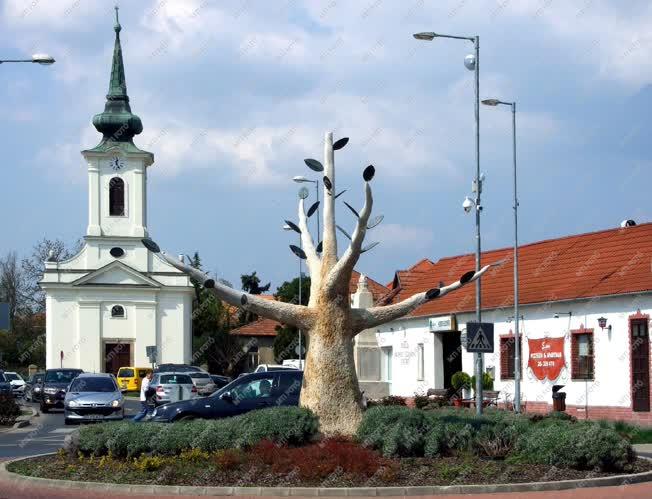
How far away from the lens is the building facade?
34312 mm

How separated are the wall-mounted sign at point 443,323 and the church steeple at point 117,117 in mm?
40148

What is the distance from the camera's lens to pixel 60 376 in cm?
4909

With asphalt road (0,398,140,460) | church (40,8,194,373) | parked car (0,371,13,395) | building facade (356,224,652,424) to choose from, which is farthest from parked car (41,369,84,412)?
church (40,8,194,373)

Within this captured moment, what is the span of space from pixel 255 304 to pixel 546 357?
20991 millimetres

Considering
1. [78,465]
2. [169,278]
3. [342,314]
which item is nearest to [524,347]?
[342,314]

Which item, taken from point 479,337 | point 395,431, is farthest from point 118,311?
point 395,431

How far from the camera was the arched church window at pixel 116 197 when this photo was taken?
80.2m

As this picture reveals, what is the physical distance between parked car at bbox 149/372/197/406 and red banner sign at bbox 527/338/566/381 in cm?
1138

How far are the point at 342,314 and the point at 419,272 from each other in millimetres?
37885

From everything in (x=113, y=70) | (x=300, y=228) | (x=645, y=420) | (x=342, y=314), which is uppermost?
(x=113, y=70)

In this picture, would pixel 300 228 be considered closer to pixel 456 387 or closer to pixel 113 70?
pixel 456 387

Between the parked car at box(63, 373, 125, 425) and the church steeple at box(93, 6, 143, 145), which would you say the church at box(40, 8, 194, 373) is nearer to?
Answer: the church steeple at box(93, 6, 143, 145)

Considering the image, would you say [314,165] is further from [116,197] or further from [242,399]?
[116,197]

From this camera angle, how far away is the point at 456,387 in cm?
4153
